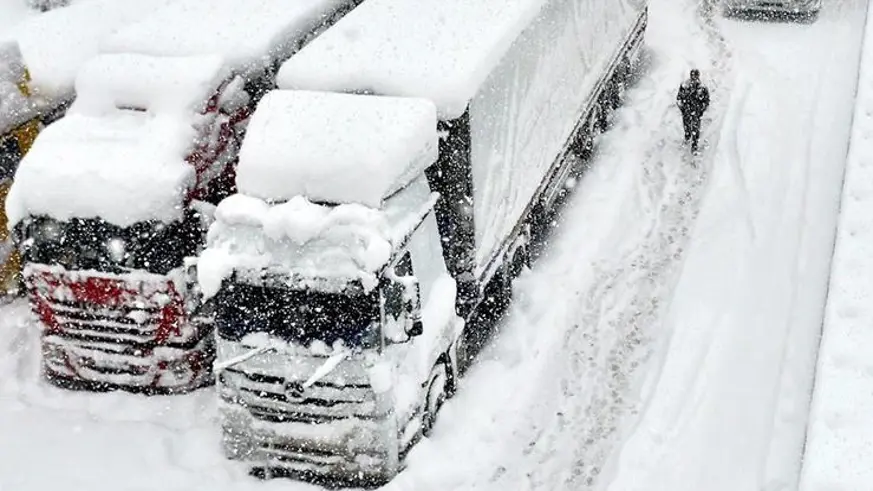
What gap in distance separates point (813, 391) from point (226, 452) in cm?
505

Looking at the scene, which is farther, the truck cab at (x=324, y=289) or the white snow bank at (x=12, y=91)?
the white snow bank at (x=12, y=91)

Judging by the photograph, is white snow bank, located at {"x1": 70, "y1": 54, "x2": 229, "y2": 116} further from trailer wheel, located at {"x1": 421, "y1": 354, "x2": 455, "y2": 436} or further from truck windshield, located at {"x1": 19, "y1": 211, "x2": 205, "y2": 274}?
trailer wheel, located at {"x1": 421, "y1": 354, "x2": 455, "y2": 436}

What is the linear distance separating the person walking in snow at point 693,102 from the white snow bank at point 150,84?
654 cm

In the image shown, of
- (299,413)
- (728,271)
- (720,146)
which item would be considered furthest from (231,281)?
(720,146)

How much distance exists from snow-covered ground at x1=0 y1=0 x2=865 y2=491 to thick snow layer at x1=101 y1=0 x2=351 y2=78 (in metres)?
3.32

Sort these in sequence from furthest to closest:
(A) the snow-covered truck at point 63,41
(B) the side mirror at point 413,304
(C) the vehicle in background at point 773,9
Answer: (C) the vehicle in background at point 773,9 < (A) the snow-covered truck at point 63,41 < (B) the side mirror at point 413,304

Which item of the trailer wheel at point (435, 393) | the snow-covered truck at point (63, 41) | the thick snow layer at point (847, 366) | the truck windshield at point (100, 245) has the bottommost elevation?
the trailer wheel at point (435, 393)

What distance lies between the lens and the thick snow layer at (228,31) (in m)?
10.8

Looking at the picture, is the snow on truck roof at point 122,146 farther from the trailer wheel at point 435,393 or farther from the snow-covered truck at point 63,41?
the trailer wheel at point 435,393

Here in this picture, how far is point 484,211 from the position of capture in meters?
10.1

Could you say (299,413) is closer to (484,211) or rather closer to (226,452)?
(226,452)

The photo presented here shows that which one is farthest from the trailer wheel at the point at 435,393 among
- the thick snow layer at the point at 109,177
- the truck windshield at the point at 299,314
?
the thick snow layer at the point at 109,177

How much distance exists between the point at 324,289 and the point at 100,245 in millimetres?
2524

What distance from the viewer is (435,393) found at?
9.65 meters
